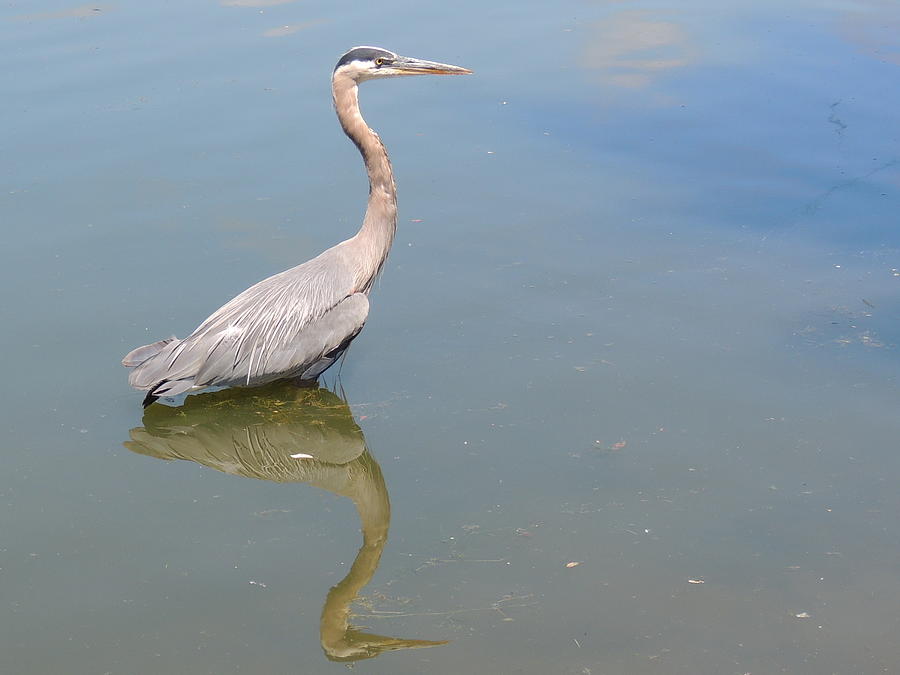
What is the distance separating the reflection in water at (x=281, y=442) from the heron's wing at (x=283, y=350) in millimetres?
193

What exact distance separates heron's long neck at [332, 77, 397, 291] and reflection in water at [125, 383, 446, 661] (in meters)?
0.82

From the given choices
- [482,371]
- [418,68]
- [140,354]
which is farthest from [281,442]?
[418,68]

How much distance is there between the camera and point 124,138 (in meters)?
8.88

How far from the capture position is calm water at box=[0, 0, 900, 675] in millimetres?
4410

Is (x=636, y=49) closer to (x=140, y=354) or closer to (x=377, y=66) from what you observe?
(x=377, y=66)

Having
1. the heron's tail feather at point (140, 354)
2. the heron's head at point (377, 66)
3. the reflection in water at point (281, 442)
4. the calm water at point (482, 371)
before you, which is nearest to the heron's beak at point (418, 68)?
the heron's head at point (377, 66)

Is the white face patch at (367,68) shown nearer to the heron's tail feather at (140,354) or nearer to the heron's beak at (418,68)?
the heron's beak at (418,68)

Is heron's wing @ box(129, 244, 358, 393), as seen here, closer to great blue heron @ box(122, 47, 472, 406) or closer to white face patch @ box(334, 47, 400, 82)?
great blue heron @ box(122, 47, 472, 406)

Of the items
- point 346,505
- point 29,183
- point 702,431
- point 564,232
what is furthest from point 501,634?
point 29,183

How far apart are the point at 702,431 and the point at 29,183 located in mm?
5365

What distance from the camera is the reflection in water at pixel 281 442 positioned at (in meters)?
5.21

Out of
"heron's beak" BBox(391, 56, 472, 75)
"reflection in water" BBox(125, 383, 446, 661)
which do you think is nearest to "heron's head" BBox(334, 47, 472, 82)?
→ "heron's beak" BBox(391, 56, 472, 75)

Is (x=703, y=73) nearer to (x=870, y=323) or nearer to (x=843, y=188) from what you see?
(x=843, y=188)

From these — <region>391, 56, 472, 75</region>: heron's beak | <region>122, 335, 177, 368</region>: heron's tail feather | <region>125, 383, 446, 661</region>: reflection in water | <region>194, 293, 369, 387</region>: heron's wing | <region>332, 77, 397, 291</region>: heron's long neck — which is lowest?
<region>125, 383, 446, 661</region>: reflection in water
